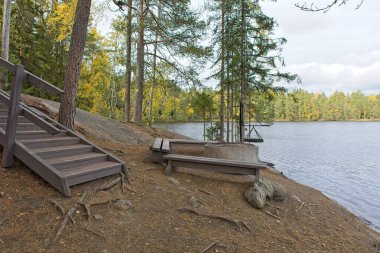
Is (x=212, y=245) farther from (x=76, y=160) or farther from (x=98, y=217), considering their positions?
(x=76, y=160)

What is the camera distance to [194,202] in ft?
16.2

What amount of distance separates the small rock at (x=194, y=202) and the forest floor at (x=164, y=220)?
0.02m

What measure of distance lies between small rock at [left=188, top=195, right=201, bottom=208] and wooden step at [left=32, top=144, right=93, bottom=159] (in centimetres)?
236

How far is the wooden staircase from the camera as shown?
14.4ft

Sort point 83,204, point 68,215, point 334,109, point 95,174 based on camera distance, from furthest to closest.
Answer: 1. point 334,109
2. point 95,174
3. point 83,204
4. point 68,215

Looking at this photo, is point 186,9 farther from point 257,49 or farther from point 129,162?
point 129,162

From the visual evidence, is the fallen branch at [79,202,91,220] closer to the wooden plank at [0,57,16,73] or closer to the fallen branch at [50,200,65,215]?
the fallen branch at [50,200,65,215]

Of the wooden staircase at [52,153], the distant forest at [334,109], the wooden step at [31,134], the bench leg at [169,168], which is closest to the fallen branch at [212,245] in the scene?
the wooden staircase at [52,153]

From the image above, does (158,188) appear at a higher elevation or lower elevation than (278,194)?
higher

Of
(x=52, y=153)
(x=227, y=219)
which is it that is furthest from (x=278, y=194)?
(x=52, y=153)

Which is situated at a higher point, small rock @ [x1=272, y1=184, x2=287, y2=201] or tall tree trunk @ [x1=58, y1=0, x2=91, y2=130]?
tall tree trunk @ [x1=58, y1=0, x2=91, y2=130]

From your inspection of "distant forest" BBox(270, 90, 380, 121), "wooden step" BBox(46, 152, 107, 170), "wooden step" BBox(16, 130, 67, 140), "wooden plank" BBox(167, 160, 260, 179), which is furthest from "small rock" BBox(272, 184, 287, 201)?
"distant forest" BBox(270, 90, 380, 121)

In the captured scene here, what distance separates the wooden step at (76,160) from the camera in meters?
4.64

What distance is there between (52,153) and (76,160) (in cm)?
43
